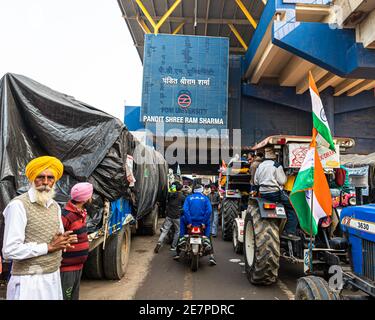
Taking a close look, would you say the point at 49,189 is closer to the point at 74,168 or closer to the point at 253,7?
the point at 74,168

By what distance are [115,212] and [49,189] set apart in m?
2.06

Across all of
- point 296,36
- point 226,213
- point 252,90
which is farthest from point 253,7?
point 226,213

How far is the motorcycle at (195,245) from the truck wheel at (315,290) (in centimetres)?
259

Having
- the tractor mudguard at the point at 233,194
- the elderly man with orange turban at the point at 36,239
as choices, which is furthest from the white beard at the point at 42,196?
the tractor mudguard at the point at 233,194

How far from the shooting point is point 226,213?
760cm

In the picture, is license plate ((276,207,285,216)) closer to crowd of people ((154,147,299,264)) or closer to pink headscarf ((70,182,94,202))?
crowd of people ((154,147,299,264))

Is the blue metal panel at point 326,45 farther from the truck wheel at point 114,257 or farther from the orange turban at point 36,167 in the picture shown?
the orange turban at point 36,167

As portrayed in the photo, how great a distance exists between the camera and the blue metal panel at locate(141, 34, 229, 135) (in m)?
17.7

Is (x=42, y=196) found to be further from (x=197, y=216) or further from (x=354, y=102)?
(x=354, y=102)

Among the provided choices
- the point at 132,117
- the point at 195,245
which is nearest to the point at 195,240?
the point at 195,245

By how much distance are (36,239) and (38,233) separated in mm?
47

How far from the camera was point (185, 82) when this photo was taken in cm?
1788

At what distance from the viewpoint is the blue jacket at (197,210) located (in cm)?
559

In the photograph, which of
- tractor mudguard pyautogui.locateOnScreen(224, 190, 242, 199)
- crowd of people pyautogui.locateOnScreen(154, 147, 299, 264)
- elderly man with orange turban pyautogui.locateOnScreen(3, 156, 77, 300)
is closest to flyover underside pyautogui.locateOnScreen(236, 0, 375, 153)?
tractor mudguard pyautogui.locateOnScreen(224, 190, 242, 199)
